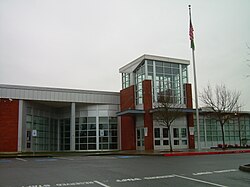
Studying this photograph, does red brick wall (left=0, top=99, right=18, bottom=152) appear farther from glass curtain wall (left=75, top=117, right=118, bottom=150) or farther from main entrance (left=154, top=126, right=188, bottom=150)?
main entrance (left=154, top=126, right=188, bottom=150)

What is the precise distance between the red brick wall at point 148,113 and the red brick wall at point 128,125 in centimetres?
287

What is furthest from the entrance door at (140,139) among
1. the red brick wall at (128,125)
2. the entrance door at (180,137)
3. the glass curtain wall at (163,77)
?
the entrance door at (180,137)

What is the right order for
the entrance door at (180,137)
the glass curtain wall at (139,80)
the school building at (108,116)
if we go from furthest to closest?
the glass curtain wall at (139,80), the entrance door at (180,137), the school building at (108,116)

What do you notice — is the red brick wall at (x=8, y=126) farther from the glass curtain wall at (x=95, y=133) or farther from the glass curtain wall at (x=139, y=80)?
the glass curtain wall at (x=139, y=80)

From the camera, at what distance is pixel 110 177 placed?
1070 centimetres

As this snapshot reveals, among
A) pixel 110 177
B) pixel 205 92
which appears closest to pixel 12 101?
pixel 205 92

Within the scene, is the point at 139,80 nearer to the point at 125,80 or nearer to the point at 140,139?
the point at 125,80

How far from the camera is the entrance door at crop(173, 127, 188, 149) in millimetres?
37781

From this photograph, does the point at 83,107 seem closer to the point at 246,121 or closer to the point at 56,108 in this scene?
the point at 56,108

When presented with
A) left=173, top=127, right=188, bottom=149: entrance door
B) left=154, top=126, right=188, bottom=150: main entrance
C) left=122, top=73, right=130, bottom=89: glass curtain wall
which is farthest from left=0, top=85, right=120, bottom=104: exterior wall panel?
left=173, top=127, right=188, bottom=149: entrance door

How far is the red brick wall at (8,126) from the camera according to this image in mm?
34375

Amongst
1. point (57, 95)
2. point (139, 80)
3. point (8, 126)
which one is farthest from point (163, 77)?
point (8, 126)

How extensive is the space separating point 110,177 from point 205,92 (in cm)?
2802

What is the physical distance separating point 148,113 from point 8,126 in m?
16.4
